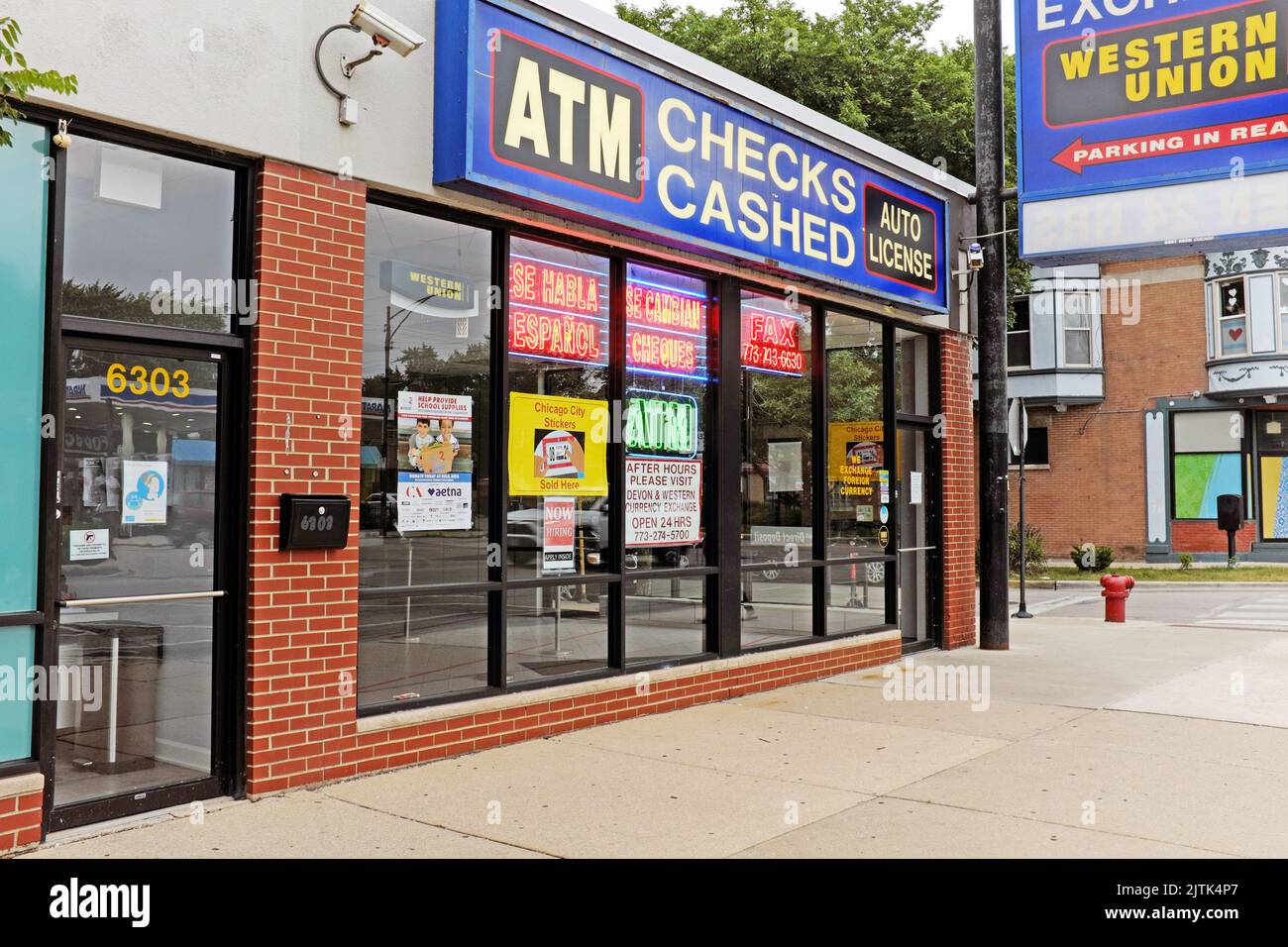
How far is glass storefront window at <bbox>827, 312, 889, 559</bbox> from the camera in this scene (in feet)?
37.0

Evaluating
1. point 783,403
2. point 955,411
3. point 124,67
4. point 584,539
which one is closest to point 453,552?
point 584,539

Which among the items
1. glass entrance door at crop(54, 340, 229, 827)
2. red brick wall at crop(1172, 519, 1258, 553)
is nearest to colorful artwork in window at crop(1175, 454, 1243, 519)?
red brick wall at crop(1172, 519, 1258, 553)

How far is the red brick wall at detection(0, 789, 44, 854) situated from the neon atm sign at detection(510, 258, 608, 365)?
Result: 13.0 feet

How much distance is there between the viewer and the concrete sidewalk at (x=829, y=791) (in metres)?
5.30

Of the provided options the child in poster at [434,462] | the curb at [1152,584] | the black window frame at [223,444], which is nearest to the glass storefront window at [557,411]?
the child in poster at [434,462]

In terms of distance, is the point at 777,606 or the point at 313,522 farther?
the point at 777,606

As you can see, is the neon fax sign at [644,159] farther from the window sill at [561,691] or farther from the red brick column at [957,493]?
the window sill at [561,691]

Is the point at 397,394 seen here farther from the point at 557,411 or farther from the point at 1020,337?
the point at 1020,337

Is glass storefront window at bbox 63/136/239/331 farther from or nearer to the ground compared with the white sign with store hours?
farther from the ground

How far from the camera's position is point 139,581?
5.77m

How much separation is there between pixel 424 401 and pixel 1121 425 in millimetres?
24455

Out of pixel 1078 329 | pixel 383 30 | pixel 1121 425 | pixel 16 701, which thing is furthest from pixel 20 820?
pixel 1078 329

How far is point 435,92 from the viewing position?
275 inches

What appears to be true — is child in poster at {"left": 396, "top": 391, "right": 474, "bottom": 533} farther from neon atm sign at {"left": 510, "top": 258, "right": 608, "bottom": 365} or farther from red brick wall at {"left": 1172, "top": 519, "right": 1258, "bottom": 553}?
red brick wall at {"left": 1172, "top": 519, "right": 1258, "bottom": 553}
